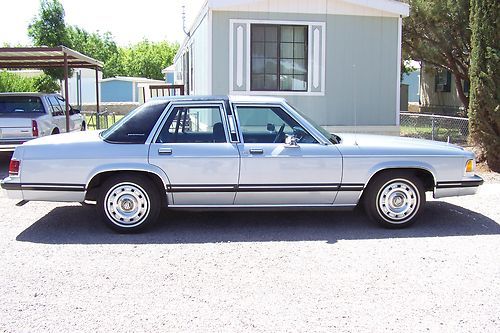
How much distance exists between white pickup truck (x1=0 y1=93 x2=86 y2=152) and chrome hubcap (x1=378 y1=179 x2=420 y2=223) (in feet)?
24.3

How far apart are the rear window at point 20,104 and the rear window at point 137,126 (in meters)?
6.21

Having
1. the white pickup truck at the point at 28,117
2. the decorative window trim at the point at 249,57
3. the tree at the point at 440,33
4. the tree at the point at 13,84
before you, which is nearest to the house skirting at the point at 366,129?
the decorative window trim at the point at 249,57

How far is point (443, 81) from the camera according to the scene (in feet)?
91.8

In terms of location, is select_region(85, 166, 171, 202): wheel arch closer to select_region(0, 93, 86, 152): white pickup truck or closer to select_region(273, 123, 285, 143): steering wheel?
select_region(273, 123, 285, 143): steering wheel

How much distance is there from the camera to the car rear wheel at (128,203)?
6203 millimetres

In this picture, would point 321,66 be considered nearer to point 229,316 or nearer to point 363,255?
point 363,255

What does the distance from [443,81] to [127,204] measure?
81.1 ft

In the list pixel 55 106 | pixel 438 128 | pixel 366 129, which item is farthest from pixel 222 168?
pixel 438 128

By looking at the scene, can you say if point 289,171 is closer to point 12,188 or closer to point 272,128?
point 272,128

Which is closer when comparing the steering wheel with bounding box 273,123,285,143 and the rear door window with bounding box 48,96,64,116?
the steering wheel with bounding box 273,123,285,143

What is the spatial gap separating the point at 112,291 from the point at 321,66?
349 inches

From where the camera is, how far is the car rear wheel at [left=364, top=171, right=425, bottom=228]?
6.45 metres

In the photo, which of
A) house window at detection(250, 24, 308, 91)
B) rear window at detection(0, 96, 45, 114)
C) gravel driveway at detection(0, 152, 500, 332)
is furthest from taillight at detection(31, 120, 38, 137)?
house window at detection(250, 24, 308, 91)

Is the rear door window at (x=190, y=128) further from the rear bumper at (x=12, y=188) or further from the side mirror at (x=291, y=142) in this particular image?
the rear bumper at (x=12, y=188)
